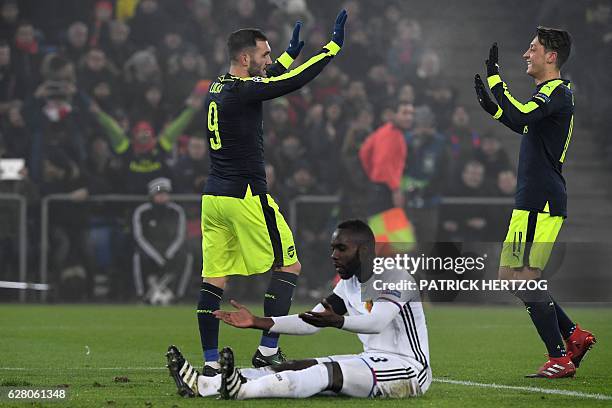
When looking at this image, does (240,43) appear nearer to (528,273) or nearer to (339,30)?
(339,30)

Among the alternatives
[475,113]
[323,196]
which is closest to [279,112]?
[323,196]

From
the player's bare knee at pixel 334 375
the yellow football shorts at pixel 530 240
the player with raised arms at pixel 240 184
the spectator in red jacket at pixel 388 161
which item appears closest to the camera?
the player's bare knee at pixel 334 375

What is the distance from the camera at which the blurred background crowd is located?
17453 mm

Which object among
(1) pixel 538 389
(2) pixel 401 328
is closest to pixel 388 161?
(1) pixel 538 389

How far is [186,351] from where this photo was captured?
10.6 m

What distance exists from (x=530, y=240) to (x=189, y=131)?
33.0ft

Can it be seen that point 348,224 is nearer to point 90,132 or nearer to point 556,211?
point 556,211

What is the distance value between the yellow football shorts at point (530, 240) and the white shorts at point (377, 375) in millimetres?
1940

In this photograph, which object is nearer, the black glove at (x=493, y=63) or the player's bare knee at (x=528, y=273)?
the black glove at (x=493, y=63)

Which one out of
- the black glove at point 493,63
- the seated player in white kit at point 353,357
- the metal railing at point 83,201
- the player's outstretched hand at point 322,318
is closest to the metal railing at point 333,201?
the metal railing at point 83,201

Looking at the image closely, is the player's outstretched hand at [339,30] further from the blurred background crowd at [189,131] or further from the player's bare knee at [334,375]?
the blurred background crowd at [189,131]

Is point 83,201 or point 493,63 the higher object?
point 493,63

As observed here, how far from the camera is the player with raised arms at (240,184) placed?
8328 millimetres

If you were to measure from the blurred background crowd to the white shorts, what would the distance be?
34.3 ft
